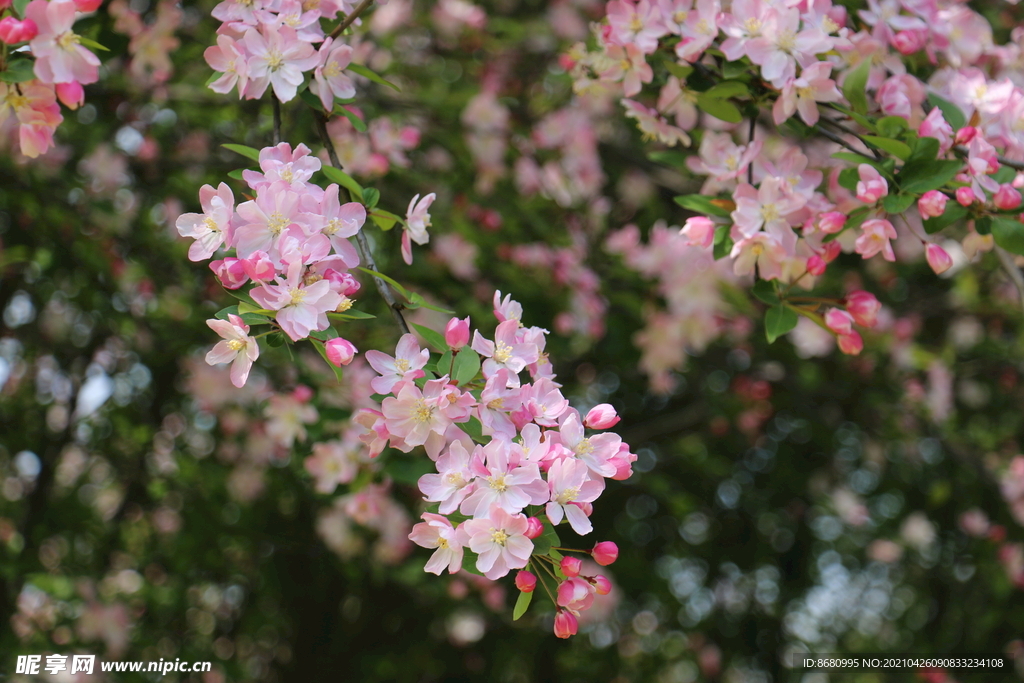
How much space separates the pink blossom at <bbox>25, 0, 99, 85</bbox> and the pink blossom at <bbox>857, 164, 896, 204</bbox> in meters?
1.07

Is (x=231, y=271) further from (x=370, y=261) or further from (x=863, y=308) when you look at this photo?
(x=863, y=308)

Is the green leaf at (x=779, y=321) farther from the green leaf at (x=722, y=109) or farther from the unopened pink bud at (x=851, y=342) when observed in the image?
the green leaf at (x=722, y=109)

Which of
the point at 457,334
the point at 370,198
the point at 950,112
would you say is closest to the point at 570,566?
the point at 457,334

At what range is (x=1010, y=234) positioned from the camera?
1.06m

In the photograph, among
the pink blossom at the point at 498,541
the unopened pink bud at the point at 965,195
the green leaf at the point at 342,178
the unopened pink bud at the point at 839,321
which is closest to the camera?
the pink blossom at the point at 498,541

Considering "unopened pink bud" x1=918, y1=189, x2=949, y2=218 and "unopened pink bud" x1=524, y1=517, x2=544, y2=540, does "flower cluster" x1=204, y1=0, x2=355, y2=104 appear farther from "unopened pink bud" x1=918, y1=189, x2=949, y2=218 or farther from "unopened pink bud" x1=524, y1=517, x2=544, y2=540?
"unopened pink bud" x1=918, y1=189, x2=949, y2=218

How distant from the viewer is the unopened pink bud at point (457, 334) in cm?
85

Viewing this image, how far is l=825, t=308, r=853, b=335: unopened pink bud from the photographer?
45.8 inches

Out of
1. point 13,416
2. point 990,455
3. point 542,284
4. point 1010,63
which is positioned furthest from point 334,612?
point 1010,63

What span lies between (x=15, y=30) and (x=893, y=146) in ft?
3.84

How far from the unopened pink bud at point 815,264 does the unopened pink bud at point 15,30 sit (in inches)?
44.0

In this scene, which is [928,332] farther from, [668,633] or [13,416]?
[13,416]

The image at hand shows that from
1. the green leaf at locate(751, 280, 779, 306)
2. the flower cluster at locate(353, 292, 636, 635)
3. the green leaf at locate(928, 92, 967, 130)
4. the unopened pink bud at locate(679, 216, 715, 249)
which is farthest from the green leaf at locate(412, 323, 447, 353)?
the green leaf at locate(928, 92, 967, 130)

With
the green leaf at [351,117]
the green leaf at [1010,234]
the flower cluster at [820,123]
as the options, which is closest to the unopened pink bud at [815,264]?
the flower cluster at [820,123]
